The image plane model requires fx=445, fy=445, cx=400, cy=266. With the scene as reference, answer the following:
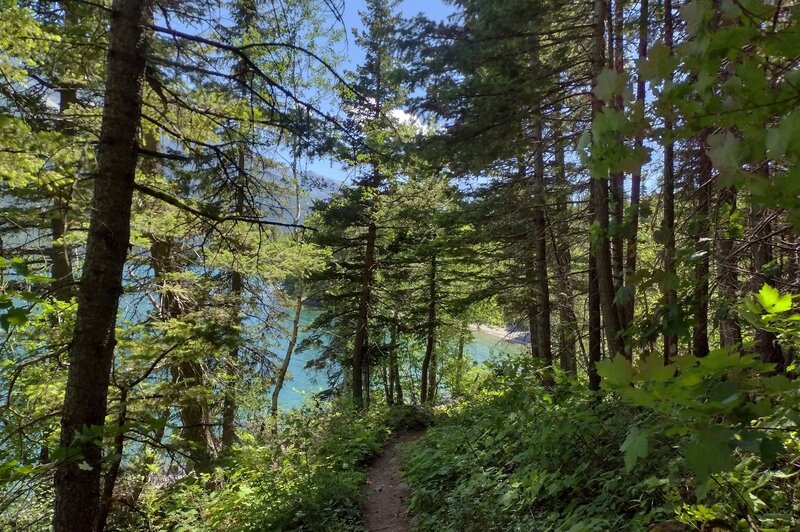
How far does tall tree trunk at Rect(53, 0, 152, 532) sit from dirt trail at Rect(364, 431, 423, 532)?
3871 mm

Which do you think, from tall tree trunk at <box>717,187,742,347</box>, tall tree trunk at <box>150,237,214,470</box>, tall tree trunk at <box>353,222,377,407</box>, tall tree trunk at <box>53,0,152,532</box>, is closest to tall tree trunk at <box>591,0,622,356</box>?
tall tree trunk at <box>717,187,742,347</box>

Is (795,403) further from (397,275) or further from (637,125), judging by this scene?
(397,275)

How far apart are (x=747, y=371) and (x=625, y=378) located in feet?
1.12

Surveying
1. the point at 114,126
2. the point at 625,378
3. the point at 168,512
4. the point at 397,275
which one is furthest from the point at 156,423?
the point at 397,275

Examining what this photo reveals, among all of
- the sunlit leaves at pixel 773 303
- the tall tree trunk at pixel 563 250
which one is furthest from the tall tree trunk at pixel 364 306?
the sunlit leaves at pixel 773 303

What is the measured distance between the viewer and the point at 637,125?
1.05m

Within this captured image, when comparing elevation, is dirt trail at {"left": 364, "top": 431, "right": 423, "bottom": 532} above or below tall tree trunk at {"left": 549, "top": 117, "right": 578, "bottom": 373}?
below

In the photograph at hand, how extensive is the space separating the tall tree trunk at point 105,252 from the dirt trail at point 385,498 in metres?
3.87

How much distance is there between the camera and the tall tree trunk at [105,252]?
277 cm

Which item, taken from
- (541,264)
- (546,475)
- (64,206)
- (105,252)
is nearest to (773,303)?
(546,475)

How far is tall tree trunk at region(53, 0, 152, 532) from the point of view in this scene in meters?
2.77

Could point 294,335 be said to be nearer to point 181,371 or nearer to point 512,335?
point 181,371

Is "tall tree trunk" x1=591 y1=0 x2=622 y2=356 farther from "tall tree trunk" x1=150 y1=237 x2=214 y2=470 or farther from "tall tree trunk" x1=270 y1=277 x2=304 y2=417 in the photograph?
"tall tree trunk" x1=270 y1=277 x2=304 y2=417

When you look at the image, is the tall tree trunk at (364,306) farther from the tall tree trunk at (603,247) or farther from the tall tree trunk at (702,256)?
the tall tree trunk at (702,256)
